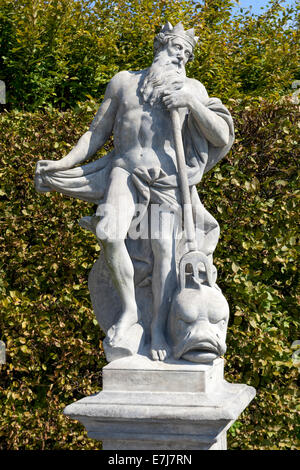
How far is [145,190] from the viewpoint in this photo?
359 centimetres

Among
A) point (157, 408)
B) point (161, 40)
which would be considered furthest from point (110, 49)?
point (157, 408)

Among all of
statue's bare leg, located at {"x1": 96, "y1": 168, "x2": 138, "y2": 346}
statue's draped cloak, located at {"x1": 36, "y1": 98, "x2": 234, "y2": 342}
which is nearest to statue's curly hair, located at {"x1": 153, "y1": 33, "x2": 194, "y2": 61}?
statue's draped cloak, located at {"x1": 36, "y1": 98, "x2": 234, "y2": 342}

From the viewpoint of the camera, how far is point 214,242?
372 centimetres

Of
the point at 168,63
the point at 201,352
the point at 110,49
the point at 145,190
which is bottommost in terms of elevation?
the point at 201,352

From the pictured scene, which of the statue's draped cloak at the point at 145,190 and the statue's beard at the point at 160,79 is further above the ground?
the statue's beard at the point at 160,79

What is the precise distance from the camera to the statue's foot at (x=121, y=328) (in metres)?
3.44

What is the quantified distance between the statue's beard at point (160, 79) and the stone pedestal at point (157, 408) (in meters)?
1.49

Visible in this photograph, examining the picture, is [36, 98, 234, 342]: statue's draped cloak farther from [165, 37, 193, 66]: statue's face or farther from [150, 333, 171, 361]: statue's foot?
[165, 37, 193, 66]: statue's face

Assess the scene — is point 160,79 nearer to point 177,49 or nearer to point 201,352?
point 177,49

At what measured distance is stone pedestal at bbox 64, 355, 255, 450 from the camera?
3143 millimetres

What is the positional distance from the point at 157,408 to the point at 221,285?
1.98 m

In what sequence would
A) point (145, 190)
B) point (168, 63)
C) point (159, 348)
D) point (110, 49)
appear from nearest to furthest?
1. point (159, 348)
2. point (145, 190)
3. point (168, 63)
4. point (110, 49)

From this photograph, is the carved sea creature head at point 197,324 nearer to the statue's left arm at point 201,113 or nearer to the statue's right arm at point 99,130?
the statue's left arm at point 201,113

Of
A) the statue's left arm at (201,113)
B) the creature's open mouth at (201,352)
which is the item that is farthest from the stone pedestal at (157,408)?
the statue's left arm at (201,113)
